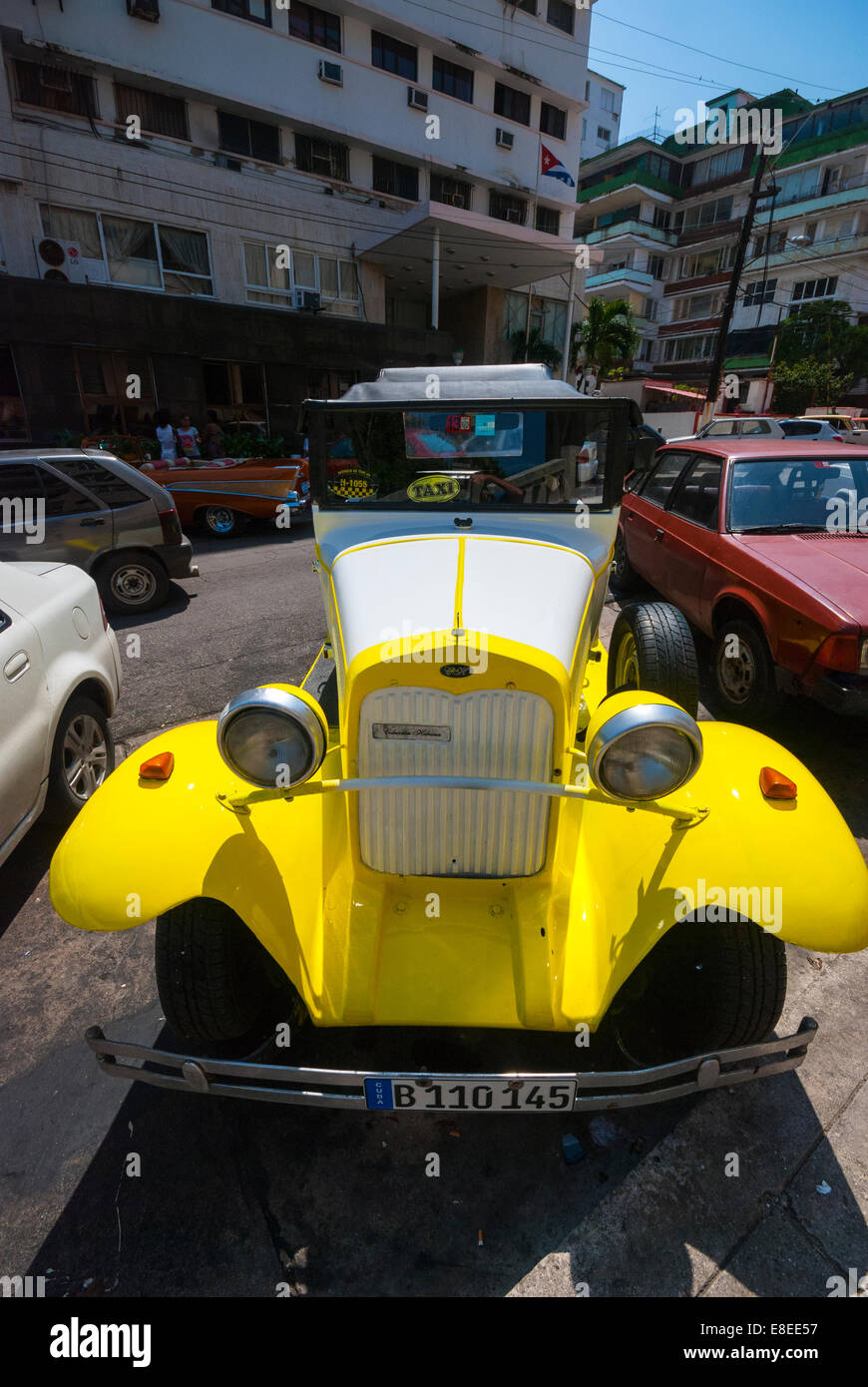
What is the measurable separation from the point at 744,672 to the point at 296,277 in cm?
2026

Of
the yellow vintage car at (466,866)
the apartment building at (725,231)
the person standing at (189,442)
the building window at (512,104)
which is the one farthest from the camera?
the apartment building at (725,231)

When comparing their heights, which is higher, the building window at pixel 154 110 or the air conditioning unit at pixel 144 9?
the air conditioning unit at pixel 144 9

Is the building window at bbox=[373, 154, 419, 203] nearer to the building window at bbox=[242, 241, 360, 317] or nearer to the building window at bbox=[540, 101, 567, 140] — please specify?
the building window at bbox=[242, 241, 360, 317]

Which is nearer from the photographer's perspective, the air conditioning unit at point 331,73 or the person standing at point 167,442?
the person standing at point 167,442

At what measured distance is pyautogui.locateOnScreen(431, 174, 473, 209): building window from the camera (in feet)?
74.0

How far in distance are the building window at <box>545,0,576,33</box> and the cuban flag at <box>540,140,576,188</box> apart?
4.27m

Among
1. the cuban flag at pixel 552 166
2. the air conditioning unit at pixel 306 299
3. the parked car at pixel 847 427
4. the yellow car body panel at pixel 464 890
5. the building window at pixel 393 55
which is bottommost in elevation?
the yellow car body panel at pixel 464 890

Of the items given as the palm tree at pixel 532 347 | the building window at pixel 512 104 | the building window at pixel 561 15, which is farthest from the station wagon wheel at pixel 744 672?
the building window at pixel 561 15

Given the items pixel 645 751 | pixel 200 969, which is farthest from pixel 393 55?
pixel 200 969

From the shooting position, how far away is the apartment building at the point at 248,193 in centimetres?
1545

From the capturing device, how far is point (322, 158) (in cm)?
1967

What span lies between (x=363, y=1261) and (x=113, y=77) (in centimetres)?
2310

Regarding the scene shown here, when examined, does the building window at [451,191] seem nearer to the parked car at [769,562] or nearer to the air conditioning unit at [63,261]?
the air conditioning unit at [63,261]

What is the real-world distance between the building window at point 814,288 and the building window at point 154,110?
36385 mm
